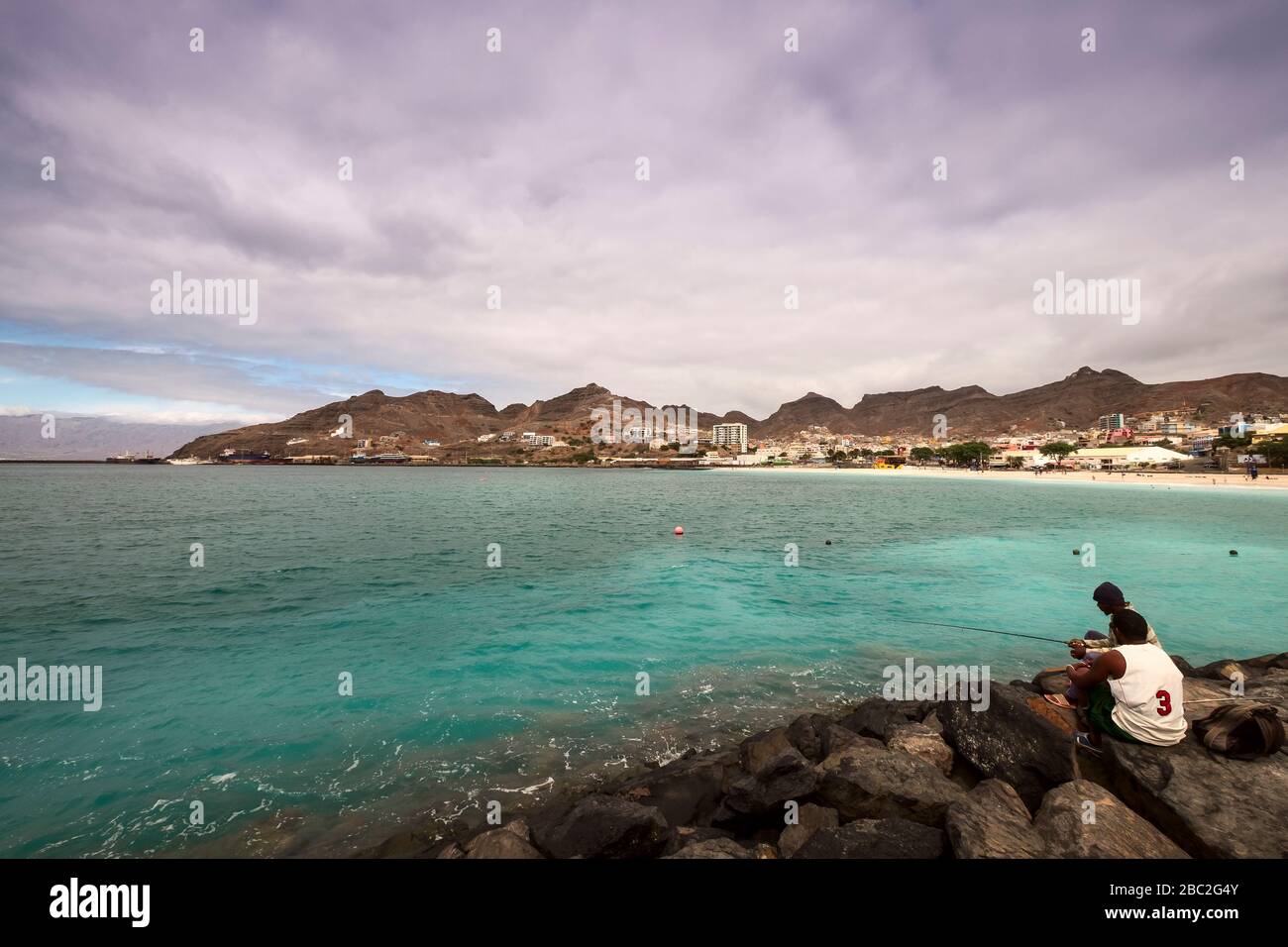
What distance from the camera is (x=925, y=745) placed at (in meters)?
7.99

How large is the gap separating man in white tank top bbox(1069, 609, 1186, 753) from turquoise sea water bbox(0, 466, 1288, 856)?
6125 millimetres

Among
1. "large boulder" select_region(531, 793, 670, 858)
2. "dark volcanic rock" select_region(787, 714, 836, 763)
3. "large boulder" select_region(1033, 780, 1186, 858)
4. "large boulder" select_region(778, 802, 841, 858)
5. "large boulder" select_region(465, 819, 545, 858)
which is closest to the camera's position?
"large boulder" select_region(1033, 780, 1186, 858)

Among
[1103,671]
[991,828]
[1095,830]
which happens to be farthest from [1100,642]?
[991,828]

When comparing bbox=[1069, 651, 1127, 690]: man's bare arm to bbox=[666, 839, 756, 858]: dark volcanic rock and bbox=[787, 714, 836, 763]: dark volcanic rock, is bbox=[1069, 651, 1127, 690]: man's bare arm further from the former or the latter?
bbox=[666, 839, 756, 858]: dark volcanic rock

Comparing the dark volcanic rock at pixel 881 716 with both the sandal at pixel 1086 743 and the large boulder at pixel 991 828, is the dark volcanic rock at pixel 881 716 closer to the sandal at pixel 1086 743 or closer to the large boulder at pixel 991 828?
the sandal at pixel 1086 743

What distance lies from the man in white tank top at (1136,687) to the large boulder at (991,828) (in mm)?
1958

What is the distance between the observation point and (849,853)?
551 cm

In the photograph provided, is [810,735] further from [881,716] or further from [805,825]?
[805,825]

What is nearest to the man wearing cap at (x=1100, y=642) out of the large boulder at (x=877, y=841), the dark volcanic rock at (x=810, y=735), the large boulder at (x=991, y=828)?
the large boulder at (x=991, y=828)

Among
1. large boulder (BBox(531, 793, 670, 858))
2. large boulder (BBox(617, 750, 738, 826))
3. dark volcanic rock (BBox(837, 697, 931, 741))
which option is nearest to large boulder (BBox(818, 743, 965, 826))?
large boulder (BBox(617, 750, 738, 826))

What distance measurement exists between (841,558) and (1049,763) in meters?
24.4

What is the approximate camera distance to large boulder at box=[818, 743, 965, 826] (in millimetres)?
6492

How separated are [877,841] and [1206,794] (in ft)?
12.5
